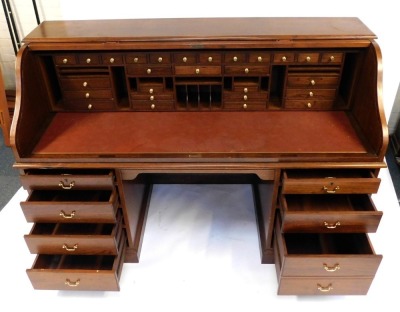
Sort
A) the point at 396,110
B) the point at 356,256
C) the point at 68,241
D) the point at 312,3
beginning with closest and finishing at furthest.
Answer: the point at 356,256 → the point at 68,241 → the point at 312,3 → the point at 396,110

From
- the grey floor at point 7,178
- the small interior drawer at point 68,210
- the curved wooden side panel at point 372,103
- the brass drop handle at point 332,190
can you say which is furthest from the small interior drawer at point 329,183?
the grey floor at point 7,178

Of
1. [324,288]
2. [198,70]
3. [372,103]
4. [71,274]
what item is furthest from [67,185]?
[372,103]

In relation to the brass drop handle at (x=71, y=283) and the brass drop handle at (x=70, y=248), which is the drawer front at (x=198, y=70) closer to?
the brass drop handle at (x=70, y=248)

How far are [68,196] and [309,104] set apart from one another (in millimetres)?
1219

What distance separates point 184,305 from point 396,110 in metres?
1.97

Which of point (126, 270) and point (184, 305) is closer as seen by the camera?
point (184, 305)

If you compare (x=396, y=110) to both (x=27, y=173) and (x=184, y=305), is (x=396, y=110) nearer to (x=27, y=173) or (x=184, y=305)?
(x=184, y=305)

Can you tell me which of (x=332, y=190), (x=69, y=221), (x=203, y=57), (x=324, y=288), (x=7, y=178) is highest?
(x=203, y=57)

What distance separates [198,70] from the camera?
5.36 ft

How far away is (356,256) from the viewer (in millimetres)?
1443

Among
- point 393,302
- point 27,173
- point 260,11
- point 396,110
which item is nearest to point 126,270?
point 27,173

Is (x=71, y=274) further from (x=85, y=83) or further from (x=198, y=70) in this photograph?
(x=198, y=70)

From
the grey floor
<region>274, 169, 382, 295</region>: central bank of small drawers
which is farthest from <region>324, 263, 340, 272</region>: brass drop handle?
the grey floor

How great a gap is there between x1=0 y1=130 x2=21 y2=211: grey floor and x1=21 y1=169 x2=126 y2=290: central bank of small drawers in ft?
2.58
